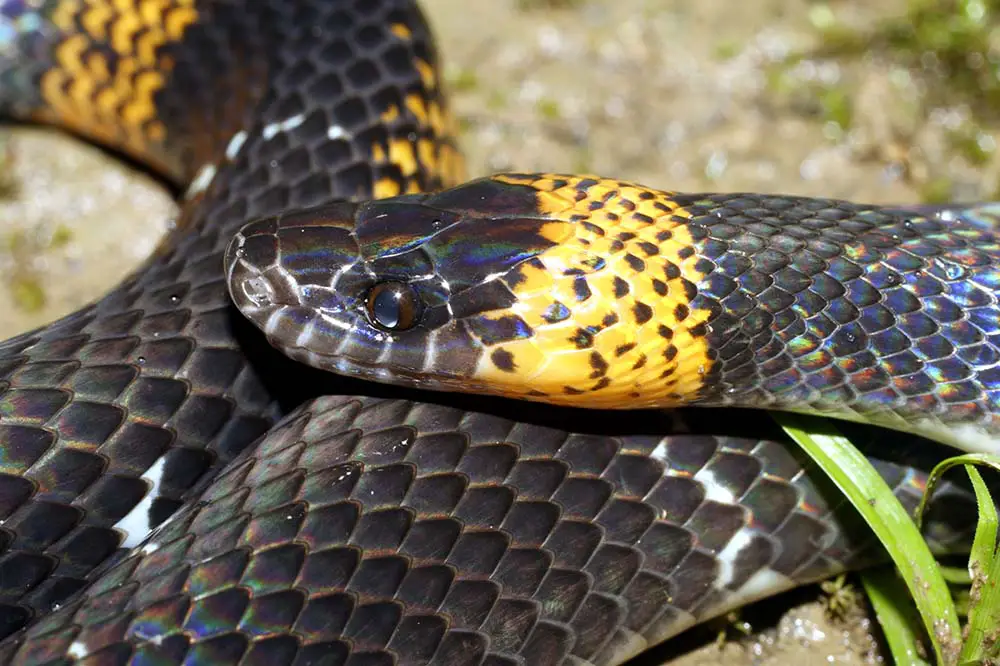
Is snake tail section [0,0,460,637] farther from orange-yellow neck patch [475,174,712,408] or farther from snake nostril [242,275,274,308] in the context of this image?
orange-yellow neck patch [475,174,712,408]

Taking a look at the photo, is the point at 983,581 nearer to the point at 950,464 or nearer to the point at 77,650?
the point at 950,464

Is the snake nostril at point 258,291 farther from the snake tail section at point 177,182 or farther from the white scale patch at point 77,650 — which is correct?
the white scale patch at point 77,650

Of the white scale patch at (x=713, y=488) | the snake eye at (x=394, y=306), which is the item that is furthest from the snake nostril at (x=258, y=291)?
the white scale patch at (x=713, y=488)

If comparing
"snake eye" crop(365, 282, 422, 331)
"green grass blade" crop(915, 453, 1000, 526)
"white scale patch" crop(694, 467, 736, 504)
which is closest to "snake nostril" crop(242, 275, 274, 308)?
"snake eye" crop(365, 282, 422, 331)

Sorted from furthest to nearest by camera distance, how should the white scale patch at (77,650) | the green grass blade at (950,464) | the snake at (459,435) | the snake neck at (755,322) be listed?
the snake neck at (755,322), the green grass blade at (950,464), the snake at (459,435), the white scale patch at (77,650)

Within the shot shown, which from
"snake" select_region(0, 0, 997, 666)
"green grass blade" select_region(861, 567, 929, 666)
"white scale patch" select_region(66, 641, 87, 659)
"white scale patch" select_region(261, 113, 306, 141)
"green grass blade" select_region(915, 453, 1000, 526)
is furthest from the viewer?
"white scale patch" select_region(261, 113, 306, 141)

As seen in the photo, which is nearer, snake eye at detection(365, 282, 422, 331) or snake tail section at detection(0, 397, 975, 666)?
snake tail section at detection(0, 397, 975, 666)

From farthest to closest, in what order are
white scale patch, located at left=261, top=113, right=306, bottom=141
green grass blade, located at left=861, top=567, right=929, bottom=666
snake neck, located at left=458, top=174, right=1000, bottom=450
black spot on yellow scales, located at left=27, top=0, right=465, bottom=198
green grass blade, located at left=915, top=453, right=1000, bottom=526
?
black spot on yellow scales, located at left=27, top=0, right=465, bottom=198 < white scale patch, located at left=261, top=113, right=306, bottom=141 < green grass blade, located at left=861, top=567, right=929, bottom=666 < snake neck, located at left=458, top=174, right=1000, bottom=450 < green grass blade, located at left=915, top=453, right=1000, bottom=526
